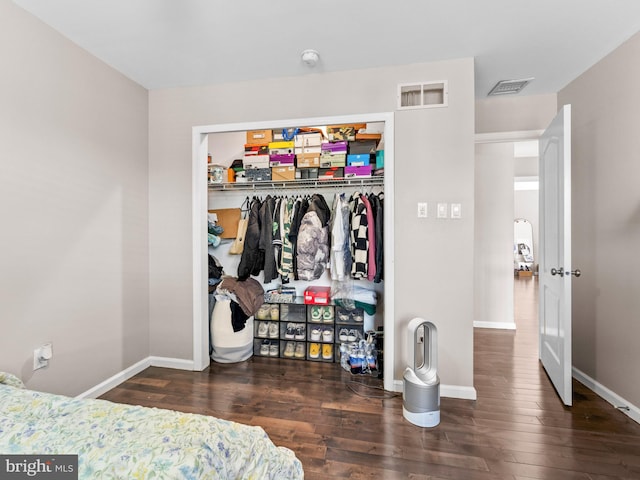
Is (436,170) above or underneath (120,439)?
above

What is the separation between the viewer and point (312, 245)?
270 centimetres

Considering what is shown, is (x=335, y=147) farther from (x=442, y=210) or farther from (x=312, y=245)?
(x=442, y=210)

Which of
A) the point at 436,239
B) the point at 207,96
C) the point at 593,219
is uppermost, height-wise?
the point at 207,96

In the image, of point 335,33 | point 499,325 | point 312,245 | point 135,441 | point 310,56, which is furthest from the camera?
point 499,325

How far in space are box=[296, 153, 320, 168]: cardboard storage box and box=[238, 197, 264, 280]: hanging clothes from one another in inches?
26.1

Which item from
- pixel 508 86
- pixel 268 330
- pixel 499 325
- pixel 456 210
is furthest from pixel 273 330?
pixel 508 86

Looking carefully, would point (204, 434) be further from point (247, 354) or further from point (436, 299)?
point (247, 354)

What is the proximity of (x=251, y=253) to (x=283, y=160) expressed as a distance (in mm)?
931

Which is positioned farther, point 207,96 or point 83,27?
point 207,96

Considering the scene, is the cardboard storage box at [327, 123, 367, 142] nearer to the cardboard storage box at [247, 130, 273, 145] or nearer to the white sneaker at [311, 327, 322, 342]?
the cardboard storage box at [247, 130, 273, 145]

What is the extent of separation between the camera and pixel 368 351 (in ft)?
8.25

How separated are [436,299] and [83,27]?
2.93m

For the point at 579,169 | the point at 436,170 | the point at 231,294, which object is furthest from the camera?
the point at 231,294

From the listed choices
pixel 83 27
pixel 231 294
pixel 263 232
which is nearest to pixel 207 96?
pixel 83 27
